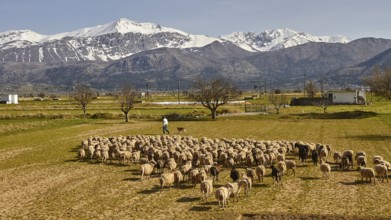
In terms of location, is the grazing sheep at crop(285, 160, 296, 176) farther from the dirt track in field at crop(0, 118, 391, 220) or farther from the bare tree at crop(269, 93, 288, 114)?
the bare tree at crop(269, 93, 288, 114)

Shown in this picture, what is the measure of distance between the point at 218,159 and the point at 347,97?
324ft

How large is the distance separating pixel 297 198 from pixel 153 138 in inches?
944

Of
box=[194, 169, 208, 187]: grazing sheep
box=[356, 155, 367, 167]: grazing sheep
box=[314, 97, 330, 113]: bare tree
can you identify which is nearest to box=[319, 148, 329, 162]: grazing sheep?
box=[356, 155, 367, 167]: grazing sheep

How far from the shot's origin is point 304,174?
97.8ft

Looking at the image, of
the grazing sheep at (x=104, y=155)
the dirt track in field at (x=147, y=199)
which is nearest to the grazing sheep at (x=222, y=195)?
the dirt track in field at (x=147, y=199)

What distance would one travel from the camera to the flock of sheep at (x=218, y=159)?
26.3m

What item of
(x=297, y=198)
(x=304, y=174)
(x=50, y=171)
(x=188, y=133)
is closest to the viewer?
(x=297, y=198)

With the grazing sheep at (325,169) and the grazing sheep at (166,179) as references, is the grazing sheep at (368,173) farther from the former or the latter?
the grazing sheep at (166,179)

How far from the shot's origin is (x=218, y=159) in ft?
114

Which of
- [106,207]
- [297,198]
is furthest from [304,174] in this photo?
[106,207]

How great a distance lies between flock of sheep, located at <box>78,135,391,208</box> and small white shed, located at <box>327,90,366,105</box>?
3528 inches

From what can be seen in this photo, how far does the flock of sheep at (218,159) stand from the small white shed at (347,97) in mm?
89614

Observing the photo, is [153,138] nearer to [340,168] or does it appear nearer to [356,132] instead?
[340,168]

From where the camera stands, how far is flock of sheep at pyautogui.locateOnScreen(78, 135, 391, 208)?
26281mm
